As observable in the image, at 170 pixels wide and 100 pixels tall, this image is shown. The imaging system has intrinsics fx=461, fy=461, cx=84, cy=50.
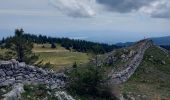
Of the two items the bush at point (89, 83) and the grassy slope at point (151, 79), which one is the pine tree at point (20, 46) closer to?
the grassy slope at point (151, 79)

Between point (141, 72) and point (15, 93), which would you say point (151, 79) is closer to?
point (141, 72)

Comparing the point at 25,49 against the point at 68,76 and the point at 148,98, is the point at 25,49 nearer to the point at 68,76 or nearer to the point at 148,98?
the point at 148,98

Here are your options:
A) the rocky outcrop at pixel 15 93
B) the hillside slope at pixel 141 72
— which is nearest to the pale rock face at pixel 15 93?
the rocky outcrop at pixel 15 93

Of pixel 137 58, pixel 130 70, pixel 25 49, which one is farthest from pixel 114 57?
pixel 25 49

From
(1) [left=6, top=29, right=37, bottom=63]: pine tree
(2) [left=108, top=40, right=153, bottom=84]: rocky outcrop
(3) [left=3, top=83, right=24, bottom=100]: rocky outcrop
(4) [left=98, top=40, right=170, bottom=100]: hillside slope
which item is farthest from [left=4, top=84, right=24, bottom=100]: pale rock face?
(1) [left=6, top=29, right=37, bottom=63]: pine tree

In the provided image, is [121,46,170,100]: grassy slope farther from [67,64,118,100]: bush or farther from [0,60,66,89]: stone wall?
[0,60,66,89]: stone wall
